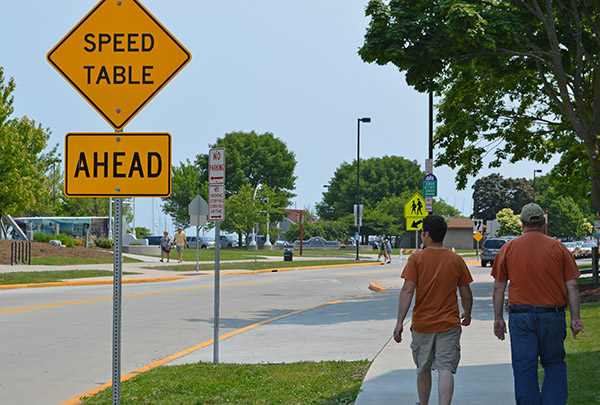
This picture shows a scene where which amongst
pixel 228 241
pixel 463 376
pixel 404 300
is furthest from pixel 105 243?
pixel 228 241

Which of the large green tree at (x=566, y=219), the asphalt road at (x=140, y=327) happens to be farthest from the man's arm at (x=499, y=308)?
the large green tree at (x=566, y=219)

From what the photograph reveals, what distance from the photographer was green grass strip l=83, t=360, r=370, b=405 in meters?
7.36

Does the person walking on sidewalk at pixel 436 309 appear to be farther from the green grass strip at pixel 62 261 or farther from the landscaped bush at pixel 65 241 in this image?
the landscaped bush at pixel 65 241

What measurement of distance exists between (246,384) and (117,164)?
Result: 3.65 meters

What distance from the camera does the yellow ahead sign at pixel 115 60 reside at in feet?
17.9

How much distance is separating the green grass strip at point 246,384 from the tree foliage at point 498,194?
109 m

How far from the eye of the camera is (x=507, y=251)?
627 centimetres

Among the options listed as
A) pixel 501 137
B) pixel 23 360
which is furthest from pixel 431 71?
pixel 23 360

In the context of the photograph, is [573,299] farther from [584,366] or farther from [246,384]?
[246,384]

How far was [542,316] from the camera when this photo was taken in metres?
5.97

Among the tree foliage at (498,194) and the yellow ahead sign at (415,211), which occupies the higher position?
the tree foliage at (498,194)

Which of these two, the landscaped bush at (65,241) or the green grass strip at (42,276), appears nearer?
the green grass strip at (42,276)

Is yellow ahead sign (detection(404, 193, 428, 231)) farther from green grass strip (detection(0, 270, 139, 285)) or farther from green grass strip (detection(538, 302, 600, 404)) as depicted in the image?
green grass strip (detection(0, 270, 139, 285))

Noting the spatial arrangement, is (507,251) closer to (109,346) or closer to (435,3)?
(109,346)
